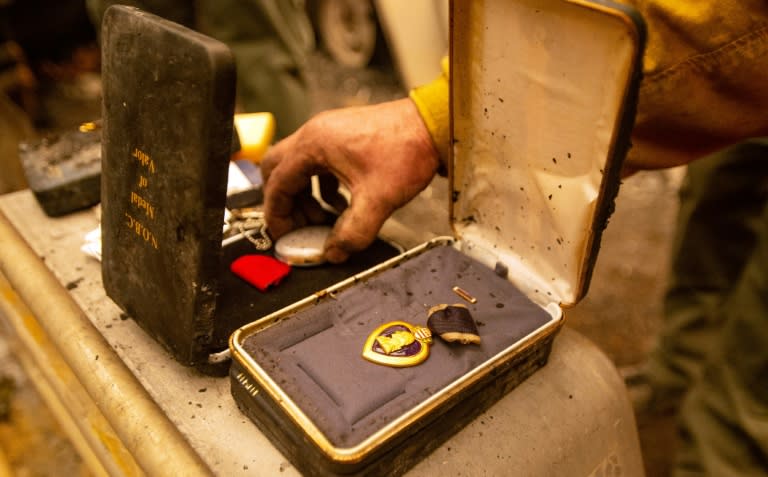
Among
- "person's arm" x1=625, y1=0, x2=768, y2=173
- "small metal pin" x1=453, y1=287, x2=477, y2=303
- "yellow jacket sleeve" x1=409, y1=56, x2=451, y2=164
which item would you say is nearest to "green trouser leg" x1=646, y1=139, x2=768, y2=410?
"person's arm" x1=625, y1=0, x2=768, y2=173

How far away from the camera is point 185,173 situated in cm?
49

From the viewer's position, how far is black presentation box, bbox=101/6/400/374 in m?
0.47

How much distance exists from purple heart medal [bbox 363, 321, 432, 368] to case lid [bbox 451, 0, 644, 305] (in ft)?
0.51

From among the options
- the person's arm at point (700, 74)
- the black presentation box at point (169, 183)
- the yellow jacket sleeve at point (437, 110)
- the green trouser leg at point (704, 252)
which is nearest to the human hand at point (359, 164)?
the yellow jacket sleeve at point (437, 110)

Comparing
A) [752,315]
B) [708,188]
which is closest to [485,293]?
[752,315]

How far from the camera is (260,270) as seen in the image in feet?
2.15

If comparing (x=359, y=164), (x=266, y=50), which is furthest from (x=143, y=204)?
(x=266, y=50)

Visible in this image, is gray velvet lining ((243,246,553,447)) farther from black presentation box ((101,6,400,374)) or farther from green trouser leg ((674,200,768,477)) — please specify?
green trouser leg ((674,200,768,477))

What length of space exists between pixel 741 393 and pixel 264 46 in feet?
3.80

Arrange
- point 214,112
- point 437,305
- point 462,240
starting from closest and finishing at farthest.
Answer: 1. point 214,112
2. point 437,305
3. point 462,240

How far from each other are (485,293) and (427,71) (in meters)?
1.53

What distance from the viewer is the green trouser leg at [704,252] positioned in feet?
3.66

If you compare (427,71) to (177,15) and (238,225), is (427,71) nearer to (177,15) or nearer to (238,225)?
(177,15)

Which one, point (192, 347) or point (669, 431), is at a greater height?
point (192, 347)
